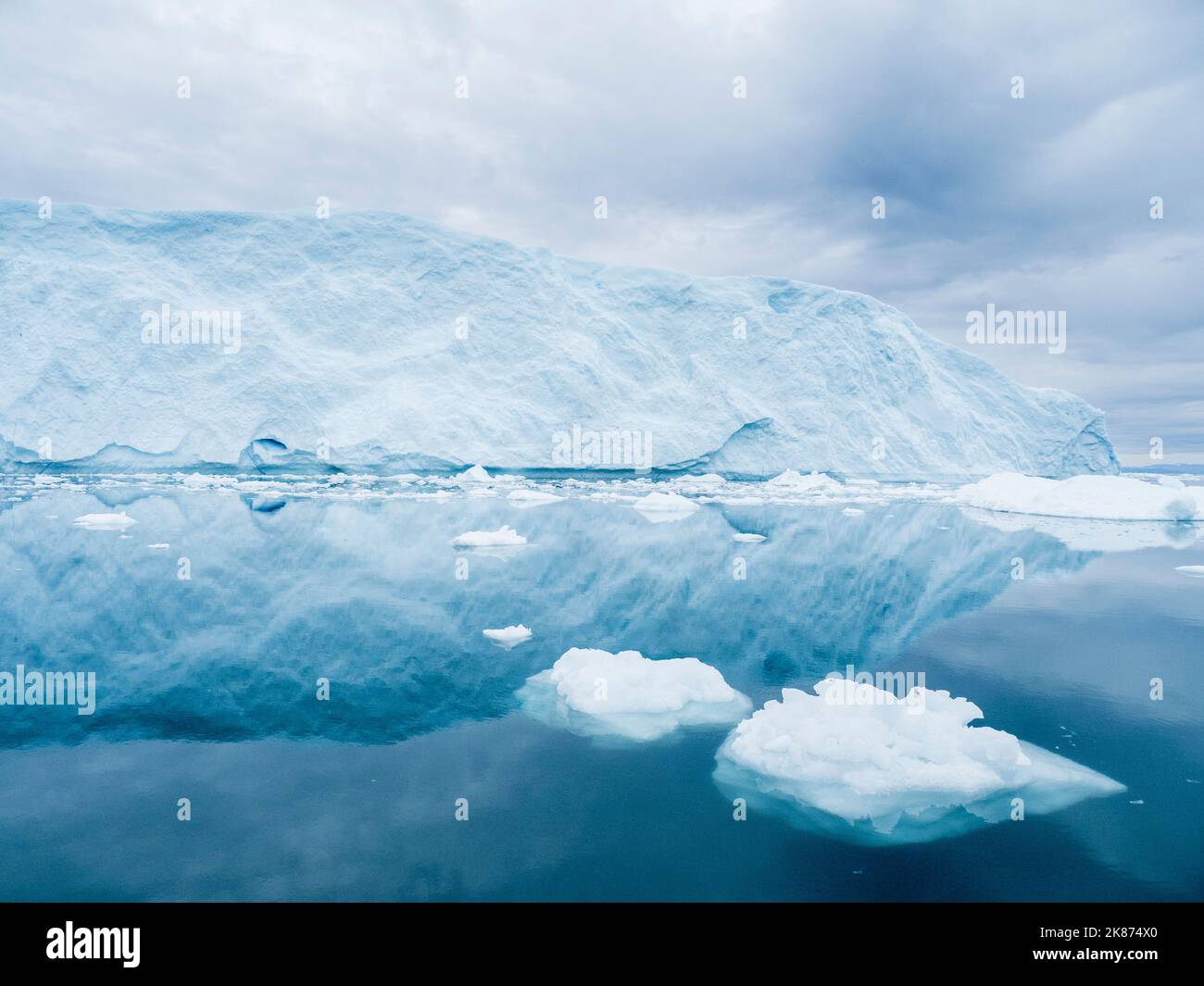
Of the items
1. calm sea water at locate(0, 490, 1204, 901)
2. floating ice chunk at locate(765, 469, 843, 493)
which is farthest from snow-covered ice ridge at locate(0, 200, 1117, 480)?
calm sea water at locate(0, 490, 1204, 901)

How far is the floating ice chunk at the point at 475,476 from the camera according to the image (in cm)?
2342

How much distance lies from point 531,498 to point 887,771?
1596 cm

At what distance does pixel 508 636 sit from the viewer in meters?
6.09

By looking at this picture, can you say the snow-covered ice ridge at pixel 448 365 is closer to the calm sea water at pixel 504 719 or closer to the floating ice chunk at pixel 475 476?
the floating ice chunk at pixel 475 476

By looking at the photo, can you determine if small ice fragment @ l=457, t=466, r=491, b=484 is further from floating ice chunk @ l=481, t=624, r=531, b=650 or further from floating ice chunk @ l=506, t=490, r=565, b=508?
floating ice chunk @ l=481, t=624, r=531, b=650

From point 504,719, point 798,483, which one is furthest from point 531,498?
point 504,719

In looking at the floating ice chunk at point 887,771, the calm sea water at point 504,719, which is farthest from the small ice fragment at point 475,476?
the floating ice chunk at point 887,771

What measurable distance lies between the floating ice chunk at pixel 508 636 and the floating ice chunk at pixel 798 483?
19.5 meters

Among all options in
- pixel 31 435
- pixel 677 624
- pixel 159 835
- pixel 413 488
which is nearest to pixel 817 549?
pixel 677 624

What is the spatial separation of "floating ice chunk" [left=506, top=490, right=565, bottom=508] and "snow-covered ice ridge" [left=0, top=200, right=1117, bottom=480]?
5154 mm

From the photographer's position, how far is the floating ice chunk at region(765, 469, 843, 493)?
24922 mm

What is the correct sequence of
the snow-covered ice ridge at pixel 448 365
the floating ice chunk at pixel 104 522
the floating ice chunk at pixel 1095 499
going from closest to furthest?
the floating ice chunk at pixel 104 522 → the floating ice chunk at pixel 1095 499 → the snow-covered ice ridge at pixel 448 365
